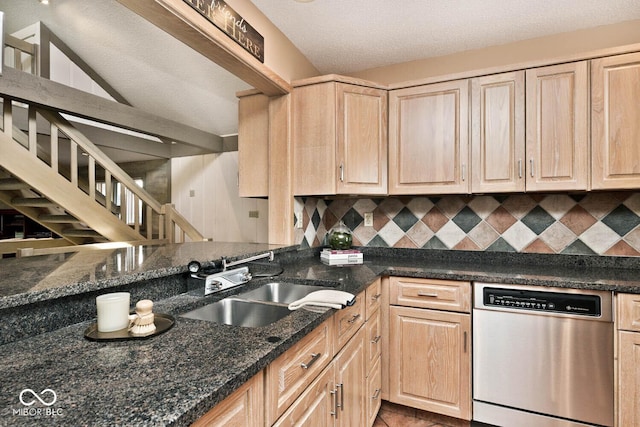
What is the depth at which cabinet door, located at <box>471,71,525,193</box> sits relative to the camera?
212cm

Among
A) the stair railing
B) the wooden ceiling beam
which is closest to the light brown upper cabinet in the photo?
the wooden ceiling beam

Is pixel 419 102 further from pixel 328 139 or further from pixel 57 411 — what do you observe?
pixel 57 411

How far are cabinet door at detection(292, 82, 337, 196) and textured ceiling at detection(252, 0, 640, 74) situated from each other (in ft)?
1.28

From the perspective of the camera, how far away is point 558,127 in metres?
2.04

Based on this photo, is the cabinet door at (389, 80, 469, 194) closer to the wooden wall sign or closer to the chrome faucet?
the wooden wall sign

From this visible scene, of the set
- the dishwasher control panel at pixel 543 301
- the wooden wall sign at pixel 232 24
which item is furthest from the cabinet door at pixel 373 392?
the wooden wall sign at pixel 232 24

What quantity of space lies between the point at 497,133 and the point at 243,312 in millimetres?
1858

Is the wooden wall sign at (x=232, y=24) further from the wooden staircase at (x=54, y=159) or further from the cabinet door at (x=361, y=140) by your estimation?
the wooden staircase at (x=54, y=159)

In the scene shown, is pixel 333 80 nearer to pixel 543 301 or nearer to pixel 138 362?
pixel 543 301

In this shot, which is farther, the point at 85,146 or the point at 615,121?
the point at 85,146

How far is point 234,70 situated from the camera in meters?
1.98

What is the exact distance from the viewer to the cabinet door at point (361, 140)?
7.71ft

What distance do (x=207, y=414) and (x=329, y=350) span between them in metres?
0.68

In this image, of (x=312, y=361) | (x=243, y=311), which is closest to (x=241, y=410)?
(x=312, y=361)
